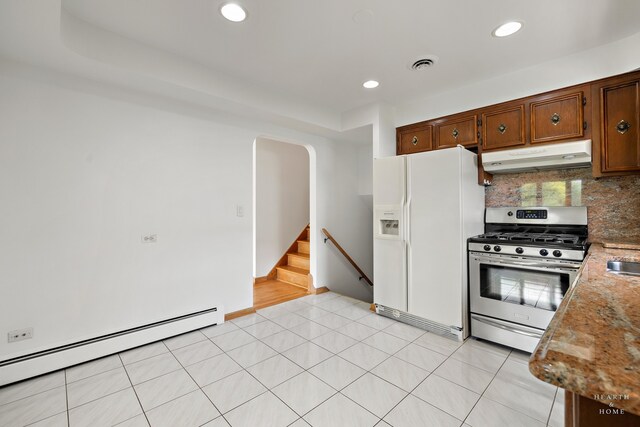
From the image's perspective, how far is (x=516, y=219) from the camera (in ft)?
9.67

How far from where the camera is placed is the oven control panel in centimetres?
281

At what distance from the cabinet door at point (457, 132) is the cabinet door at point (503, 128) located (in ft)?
0.31

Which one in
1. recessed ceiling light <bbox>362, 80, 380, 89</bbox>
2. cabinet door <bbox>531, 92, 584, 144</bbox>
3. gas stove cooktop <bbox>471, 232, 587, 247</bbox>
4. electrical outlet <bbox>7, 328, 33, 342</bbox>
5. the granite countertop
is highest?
recessed ceiling light <bbox>362, 80, 380, 89</bbox>

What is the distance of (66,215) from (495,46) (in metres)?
3.68

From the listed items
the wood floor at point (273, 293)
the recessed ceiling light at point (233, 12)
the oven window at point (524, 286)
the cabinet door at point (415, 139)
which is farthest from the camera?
the wood floor at point (273, 293)

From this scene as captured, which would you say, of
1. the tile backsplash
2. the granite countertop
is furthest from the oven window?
the granite countertop

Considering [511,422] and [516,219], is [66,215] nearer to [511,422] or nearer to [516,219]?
[511,422]

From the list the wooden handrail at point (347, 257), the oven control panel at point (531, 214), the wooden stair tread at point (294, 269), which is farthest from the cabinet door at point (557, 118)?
the wooden stair tread at point (294, 269)

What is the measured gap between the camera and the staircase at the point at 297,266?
4.58 m

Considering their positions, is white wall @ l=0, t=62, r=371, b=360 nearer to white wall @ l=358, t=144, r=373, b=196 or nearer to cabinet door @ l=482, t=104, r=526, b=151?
white wall @ l=358, t=144, r=373, b=196

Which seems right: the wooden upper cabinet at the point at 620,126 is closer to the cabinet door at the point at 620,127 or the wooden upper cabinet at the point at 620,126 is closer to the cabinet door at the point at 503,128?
the cabinet door at the point at 620,127

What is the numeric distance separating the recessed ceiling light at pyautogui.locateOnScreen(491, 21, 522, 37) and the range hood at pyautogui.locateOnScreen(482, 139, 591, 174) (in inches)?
39.1

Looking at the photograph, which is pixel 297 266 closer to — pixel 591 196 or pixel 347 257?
pixel 347 257

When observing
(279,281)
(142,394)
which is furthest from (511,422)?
(279,281)
